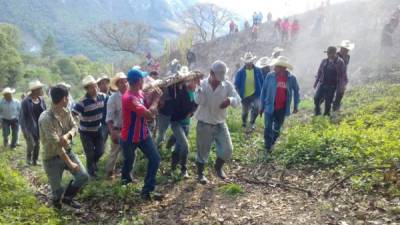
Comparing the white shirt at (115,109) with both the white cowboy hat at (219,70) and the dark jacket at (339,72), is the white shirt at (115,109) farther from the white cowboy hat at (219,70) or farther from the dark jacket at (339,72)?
the dark jacket at (339,72)

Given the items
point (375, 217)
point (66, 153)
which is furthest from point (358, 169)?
point (66, 153)

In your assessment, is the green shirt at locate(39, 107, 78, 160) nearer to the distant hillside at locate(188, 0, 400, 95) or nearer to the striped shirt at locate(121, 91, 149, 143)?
the striped shirt at locate(121, 91, 149, 143)

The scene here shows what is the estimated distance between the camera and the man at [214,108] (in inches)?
252

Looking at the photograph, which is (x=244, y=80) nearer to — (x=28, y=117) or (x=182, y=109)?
(x=182, y=109)

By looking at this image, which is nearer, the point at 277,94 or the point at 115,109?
the point at 115,109

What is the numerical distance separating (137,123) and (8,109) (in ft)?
26.9

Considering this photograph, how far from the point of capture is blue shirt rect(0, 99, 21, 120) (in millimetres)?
12422

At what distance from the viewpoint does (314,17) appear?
35.4 meters

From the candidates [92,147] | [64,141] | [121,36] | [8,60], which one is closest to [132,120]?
[64,141]

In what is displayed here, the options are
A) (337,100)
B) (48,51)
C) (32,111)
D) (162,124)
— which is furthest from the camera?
(48,51)

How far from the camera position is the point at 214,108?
6512 millimetres

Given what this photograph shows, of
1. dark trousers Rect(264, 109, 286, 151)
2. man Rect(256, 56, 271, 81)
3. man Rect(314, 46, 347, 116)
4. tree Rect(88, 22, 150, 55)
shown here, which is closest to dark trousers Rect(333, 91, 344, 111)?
man Rect(314, 46, 347, 116)

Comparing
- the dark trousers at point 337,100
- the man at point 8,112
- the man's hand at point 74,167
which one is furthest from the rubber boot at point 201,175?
the man at point 8,112

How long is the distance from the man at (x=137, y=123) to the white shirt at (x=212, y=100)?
2.44 ft
